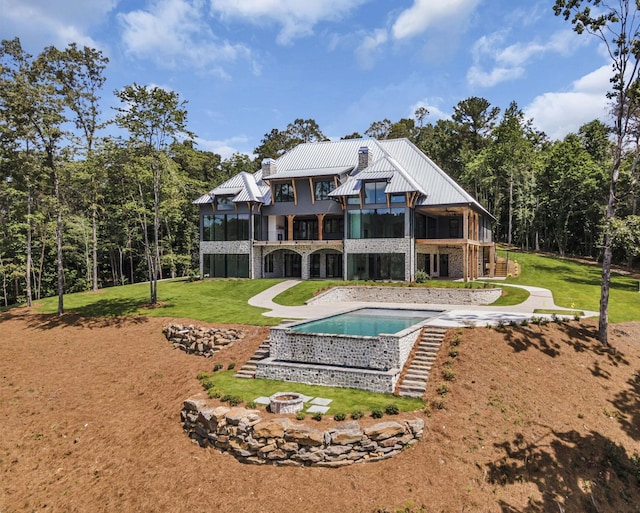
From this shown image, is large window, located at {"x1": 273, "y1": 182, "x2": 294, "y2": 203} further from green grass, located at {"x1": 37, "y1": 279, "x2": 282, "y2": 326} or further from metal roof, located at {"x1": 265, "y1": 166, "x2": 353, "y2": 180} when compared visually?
green grass, located at {"x1": 37, "y1": 279, "x2": 282, "y2": 326}

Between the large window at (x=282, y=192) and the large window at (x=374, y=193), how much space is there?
315 inches

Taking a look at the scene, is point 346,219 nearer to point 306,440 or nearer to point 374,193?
point 374,193

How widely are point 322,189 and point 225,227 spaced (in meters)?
9.49

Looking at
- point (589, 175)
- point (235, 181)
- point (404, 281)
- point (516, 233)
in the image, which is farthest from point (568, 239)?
point (235, 181)

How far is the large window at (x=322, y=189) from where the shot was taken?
37.4 m

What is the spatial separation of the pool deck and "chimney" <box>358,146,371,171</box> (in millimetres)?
12991

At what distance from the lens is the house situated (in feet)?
108

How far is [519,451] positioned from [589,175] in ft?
147

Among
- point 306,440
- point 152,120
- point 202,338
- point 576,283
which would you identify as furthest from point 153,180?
point 576,283

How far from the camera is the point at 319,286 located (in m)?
31.4

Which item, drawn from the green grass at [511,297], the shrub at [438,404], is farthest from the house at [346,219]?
the shrub at [438,404]

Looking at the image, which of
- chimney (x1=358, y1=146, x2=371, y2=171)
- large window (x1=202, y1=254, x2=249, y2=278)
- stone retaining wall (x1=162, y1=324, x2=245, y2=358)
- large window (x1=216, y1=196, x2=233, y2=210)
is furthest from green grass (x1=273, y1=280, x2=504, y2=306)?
large window (x1=216, y1=196, x2=233, y2=210)

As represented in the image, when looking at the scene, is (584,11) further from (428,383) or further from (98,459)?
(98,459)

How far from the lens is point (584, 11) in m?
17.7
